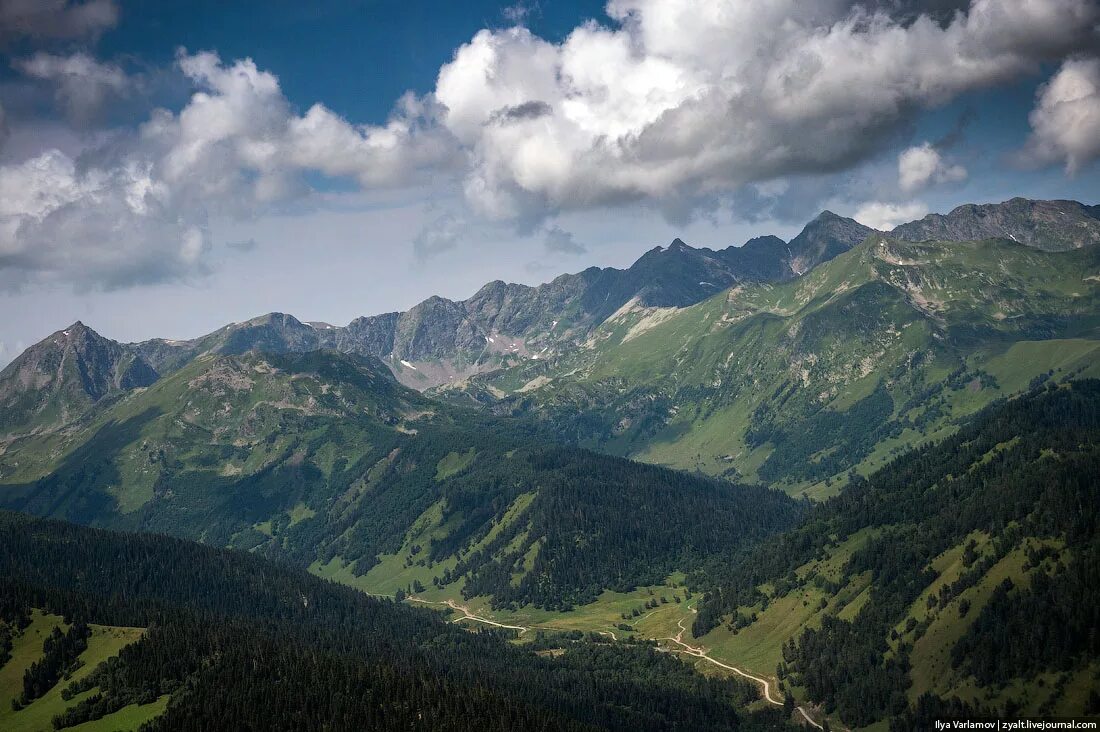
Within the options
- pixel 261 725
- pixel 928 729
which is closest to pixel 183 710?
pixel 261 725

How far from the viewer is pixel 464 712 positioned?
194750mm

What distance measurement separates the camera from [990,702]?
194 m

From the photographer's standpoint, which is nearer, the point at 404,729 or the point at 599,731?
the point at 404,729

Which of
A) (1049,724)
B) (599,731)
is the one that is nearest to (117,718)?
(599,731)

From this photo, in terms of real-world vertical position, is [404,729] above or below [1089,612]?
below

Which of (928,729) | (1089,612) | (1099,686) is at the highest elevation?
(1089,612)

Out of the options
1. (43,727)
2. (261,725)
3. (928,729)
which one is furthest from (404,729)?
(928,729)

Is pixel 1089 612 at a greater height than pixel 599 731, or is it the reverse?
pixel 1089 612

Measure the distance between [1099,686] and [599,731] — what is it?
9839 cm

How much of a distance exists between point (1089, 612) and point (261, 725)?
169968mm

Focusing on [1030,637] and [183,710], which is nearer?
[183,710]

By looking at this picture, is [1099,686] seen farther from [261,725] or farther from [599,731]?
[261,725]

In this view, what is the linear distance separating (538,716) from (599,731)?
1376 cm

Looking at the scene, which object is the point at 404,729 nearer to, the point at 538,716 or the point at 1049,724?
the point at 538,716
